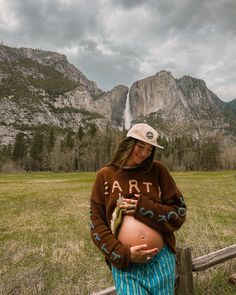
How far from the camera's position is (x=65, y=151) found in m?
94.7

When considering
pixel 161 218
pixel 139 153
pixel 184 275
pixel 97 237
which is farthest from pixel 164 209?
pixel 184 275

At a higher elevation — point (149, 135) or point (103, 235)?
point (149, 135)

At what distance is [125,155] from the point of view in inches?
129

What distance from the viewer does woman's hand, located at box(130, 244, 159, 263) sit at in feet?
9.58

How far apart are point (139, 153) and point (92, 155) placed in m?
89.0

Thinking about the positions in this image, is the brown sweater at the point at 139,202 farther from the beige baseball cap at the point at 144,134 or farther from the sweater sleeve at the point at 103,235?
the beige baseball cap at the point at 144,134

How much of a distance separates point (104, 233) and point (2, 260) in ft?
21.6

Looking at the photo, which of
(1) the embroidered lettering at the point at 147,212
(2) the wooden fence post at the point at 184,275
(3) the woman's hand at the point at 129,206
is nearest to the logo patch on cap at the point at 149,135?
(3) the woman's hand at the point at 129,206

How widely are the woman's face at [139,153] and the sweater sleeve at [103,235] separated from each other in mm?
360

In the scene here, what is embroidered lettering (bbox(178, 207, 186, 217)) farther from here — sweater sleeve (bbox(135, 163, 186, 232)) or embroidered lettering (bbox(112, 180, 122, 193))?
embroidered lettering (bbox(112, 180, 122, 193))

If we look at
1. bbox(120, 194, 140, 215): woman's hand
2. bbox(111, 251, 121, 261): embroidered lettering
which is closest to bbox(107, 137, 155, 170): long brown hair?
bbox(120, 194, 140, 215): woman's hand

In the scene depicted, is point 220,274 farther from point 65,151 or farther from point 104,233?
point 65,151

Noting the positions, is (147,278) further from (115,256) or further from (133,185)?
(133,185)

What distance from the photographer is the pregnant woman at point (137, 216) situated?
2.99 meters
